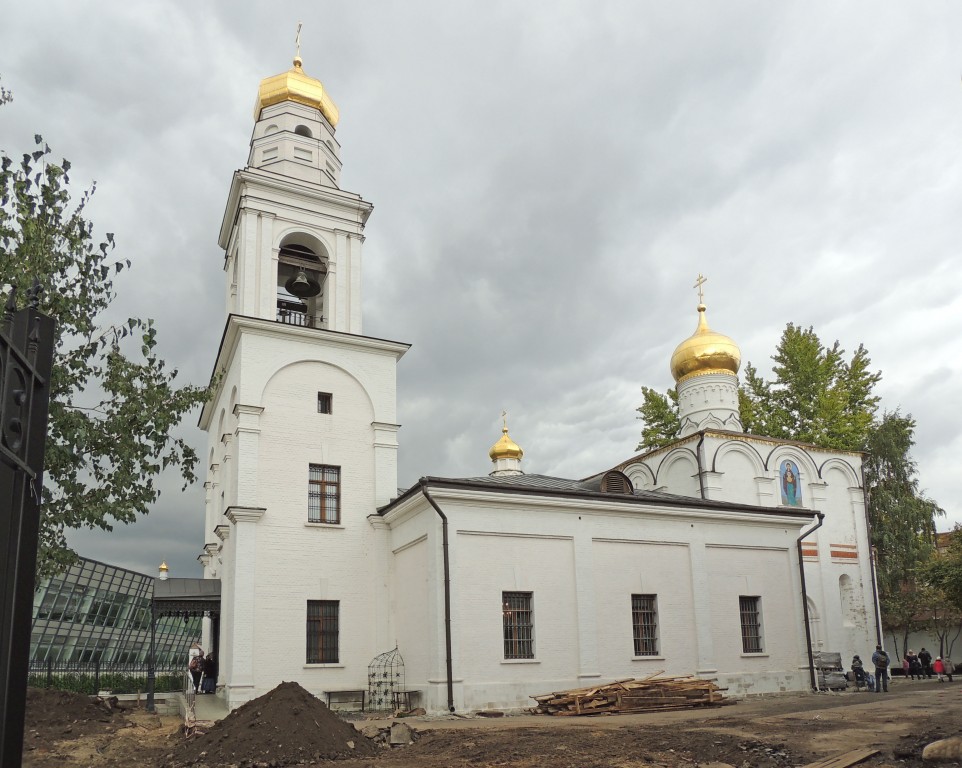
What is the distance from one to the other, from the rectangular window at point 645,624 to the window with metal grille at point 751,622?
277 centimetres

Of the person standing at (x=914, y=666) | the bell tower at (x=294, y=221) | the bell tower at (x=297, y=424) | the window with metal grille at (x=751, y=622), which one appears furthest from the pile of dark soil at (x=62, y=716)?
the person standing at (x=914, y=666)

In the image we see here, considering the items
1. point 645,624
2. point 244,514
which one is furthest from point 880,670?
point 244,514

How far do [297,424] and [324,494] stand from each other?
1.82 meters

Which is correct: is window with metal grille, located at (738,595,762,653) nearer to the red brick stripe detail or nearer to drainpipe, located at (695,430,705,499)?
drainpipe, located at (695,430,705,499)

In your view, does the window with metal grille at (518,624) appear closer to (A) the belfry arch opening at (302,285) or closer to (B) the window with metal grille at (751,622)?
(B) the window with metal grille at (751,622)

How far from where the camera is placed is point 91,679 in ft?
74.0

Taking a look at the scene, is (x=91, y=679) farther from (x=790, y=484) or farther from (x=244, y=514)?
(x=790, y=484)

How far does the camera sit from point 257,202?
72.9 feet

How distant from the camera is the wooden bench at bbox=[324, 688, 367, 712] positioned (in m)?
18.9

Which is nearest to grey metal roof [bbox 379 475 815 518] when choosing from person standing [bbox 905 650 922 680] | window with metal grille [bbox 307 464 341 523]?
window with metal grille [bbox 307 464 341 523]

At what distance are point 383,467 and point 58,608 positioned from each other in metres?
15.0

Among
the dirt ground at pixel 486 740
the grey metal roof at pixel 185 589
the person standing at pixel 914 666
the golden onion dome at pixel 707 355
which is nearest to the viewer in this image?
the dirt ground at pixel 486 740

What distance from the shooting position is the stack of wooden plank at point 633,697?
1720cm

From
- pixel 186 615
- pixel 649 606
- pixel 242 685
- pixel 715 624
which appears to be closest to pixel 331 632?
pixel 242 685
